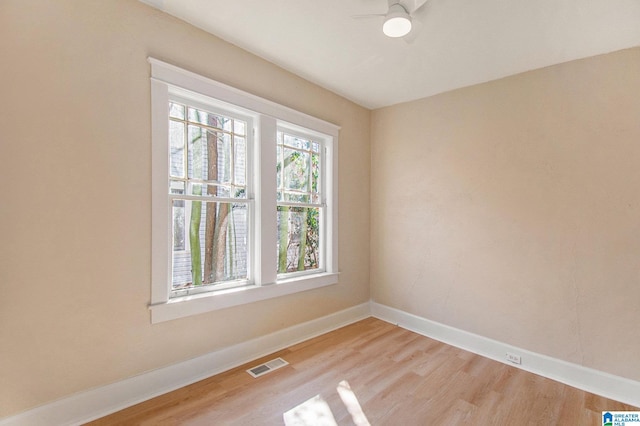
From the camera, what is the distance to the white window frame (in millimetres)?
2012

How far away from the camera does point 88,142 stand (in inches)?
69.2

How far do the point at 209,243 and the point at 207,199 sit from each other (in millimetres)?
366

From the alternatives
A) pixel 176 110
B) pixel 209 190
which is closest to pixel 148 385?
pixel 209 190

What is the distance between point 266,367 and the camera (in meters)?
2.40

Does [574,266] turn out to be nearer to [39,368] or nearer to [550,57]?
[550,57]

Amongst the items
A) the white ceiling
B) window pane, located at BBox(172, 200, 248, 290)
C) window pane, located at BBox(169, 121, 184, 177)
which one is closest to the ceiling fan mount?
the white ceiling

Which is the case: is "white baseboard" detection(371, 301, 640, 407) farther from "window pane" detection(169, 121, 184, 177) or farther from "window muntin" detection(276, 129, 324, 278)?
"window pane" detection(169, 121, 184, 177)

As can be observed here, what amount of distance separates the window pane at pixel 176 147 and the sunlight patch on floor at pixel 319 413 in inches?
74.6

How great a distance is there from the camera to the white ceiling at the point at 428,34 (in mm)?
1867

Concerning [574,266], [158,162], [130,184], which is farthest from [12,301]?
[574,266]

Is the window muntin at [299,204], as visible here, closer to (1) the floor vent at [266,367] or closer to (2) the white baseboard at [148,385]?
(2) the white baseboard at [148,385]

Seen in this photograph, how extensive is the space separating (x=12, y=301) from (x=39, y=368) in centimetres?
A: 42

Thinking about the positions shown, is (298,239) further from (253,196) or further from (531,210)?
(531,210)

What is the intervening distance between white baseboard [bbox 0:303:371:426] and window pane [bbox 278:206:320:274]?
2.09ft
